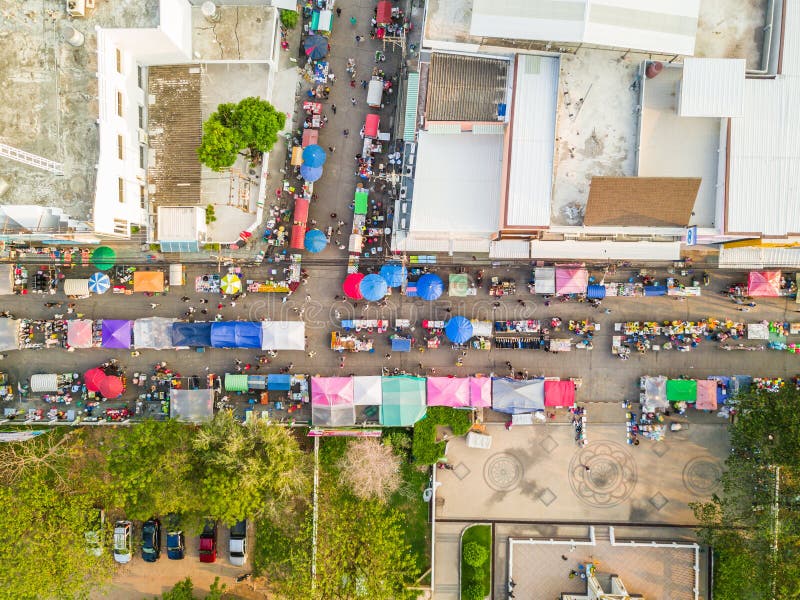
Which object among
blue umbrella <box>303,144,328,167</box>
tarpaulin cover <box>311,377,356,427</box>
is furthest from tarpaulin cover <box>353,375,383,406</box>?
blue umbrella <box>303,144,328,167</box>

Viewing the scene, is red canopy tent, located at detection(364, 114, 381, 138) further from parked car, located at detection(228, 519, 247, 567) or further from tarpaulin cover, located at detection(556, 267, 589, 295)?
parked car, located at detection(228, 519, 247, 567)

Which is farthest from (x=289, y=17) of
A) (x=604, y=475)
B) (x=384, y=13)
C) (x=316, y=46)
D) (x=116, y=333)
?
(x=604, y=475)

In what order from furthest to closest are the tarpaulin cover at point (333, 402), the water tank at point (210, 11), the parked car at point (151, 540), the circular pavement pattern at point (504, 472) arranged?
the circular pavement pattern at point (504, 472) < the parked car at point (151, 540) < the tarpaulin cover at point (333, 402) < the water tank at point (210, 11)

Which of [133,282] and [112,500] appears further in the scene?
[133,282]

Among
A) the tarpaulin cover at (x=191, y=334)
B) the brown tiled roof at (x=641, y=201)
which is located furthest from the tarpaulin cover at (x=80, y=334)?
the brown tiled roof at (x=641, y=201)

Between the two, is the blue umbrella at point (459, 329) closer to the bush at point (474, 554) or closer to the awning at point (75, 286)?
the bush at point (474, 554)

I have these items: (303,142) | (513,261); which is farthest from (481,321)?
(303,142)

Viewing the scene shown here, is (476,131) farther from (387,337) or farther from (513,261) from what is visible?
(387,337)

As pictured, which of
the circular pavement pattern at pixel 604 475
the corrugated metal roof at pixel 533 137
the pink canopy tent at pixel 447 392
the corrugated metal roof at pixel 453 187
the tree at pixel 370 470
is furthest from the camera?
the circular pavement pattern at pixel 604 475
